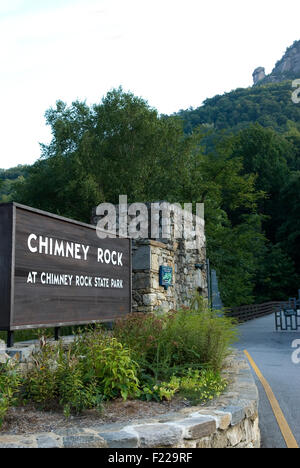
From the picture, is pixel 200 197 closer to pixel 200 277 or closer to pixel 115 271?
pixel 200 277

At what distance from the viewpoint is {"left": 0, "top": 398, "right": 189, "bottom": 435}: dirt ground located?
13.4 feet

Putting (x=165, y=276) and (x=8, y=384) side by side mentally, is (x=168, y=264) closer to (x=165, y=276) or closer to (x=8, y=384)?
(x=165, y=276)

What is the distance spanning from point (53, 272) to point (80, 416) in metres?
1.97

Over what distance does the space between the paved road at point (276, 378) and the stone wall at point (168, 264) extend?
2342 millimetres

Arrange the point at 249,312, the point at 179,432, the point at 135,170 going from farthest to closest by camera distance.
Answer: the point at 249,312, the point at 135,170, the point at 179,432

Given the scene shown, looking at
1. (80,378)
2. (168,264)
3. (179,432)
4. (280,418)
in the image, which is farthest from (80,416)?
(168,264)

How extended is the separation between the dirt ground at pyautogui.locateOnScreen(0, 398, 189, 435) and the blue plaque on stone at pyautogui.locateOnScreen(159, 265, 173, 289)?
5.05 m


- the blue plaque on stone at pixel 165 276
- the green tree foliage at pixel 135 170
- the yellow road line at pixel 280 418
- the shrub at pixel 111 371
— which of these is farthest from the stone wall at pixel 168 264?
the green tree foliage at pixel 135 170

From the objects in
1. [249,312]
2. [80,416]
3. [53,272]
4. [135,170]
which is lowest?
[249,312]

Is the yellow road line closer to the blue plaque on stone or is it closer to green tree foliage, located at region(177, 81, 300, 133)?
the blue plaque on stone

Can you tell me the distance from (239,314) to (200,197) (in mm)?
7618

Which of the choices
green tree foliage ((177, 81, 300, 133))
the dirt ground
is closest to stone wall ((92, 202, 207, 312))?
the dirt ground

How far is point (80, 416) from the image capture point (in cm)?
441
